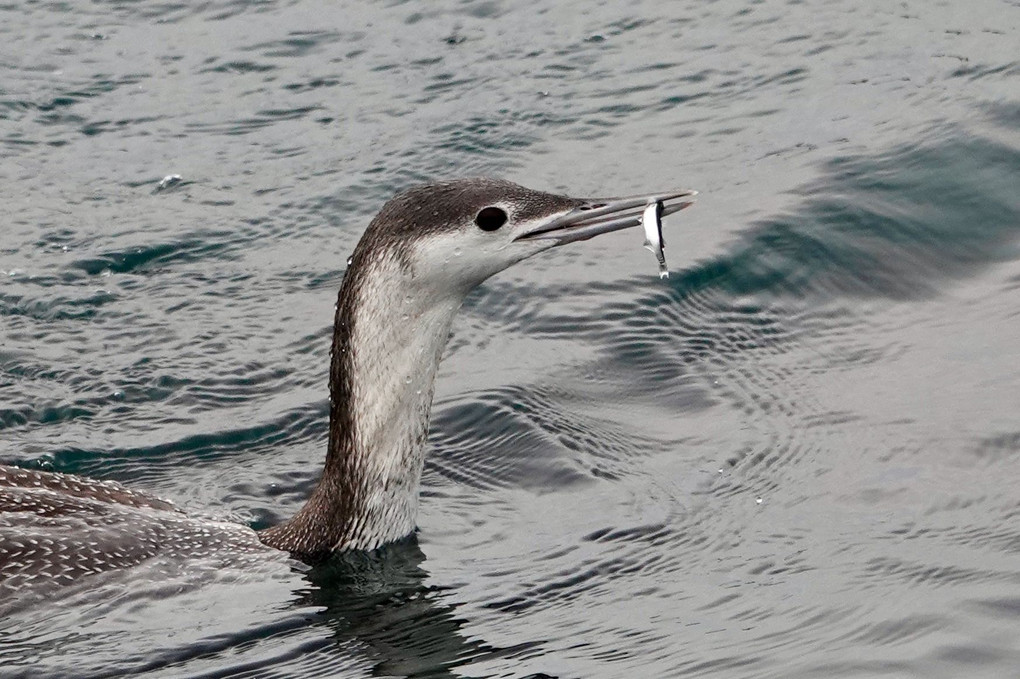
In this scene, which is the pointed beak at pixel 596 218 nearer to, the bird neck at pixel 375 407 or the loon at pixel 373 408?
the loon at pixel 373 408

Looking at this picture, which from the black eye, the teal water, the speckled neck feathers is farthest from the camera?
the speckled neck feathers

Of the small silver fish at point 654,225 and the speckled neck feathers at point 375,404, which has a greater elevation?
the small silver fish at point 654,225

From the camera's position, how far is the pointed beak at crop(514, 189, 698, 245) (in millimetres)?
7082

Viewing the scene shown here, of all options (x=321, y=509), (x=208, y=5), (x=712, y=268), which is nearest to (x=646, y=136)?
(x=712, y=268)

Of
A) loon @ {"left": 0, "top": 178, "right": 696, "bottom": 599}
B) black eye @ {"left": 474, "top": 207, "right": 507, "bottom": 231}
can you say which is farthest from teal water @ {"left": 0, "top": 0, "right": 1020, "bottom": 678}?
black eye @ {"left": 474, "top": 207, "right": 507, "bottom": 231}

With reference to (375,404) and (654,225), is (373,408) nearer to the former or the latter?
(375,404)

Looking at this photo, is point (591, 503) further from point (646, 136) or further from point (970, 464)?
point (646, 136)

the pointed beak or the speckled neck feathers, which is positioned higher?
the pointed beak

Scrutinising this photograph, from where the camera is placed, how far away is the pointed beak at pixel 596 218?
7082 millimetres

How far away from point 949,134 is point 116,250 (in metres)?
4.97

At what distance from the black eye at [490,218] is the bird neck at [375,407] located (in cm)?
32

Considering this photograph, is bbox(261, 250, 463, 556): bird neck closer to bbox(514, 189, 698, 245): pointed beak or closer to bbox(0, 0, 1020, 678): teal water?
bbox(0, 0, 1020, 678): teal water

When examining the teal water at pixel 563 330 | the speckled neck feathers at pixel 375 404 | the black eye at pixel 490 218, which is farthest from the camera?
the speckled neck feathers at pixel 375 404

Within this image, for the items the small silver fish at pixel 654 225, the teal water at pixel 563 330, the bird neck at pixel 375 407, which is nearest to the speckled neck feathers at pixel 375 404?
the bird neck at pixel 375 407
